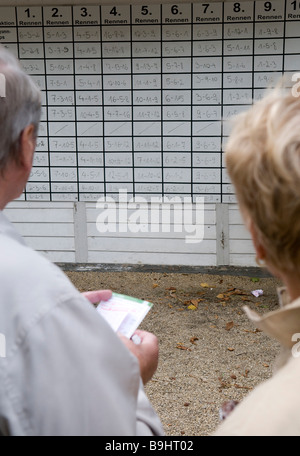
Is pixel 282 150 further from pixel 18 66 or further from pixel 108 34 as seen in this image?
pixel 108 34

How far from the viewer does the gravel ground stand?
374 cm

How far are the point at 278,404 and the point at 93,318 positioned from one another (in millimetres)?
483

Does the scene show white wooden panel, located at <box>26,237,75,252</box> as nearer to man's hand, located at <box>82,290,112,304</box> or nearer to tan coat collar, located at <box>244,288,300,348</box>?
man's hand, located at <box>82,290,112,304</box>

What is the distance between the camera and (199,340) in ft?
15.5

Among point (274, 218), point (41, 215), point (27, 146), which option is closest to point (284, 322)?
point (274, 218)

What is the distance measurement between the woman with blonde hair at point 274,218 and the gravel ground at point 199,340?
2417 mm

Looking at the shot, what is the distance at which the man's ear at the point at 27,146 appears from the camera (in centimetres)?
152

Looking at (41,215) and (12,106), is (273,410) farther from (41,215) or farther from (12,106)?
(41,215)

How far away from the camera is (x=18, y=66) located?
5.04ft

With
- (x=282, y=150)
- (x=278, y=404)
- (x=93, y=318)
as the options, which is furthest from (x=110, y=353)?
(x=282, y=150)

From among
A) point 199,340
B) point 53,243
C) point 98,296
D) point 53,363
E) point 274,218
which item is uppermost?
point 274,218

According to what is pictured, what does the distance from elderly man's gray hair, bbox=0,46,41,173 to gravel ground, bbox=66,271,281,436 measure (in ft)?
7.96

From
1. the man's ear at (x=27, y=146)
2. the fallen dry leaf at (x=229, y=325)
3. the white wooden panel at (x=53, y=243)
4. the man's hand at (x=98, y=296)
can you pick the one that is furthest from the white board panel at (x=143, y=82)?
the man's ear at (x=27, y=146)

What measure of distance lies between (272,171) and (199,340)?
3775mm
